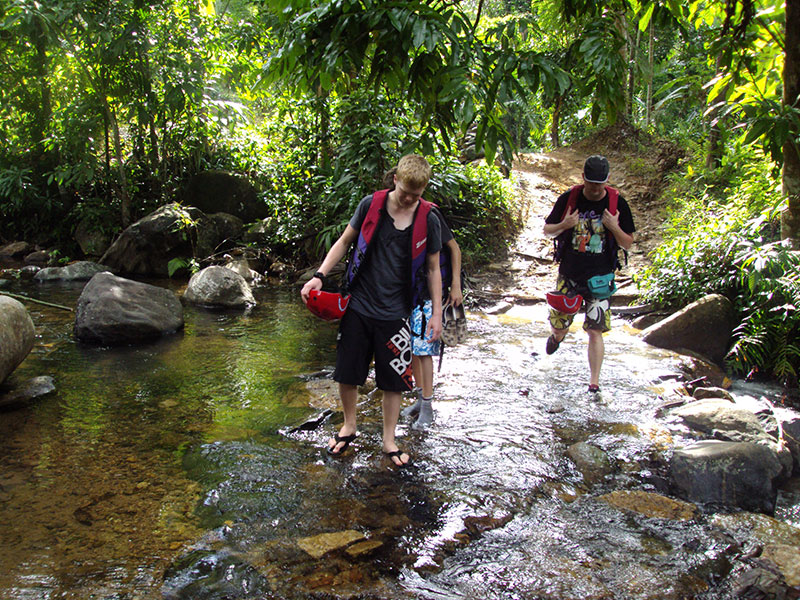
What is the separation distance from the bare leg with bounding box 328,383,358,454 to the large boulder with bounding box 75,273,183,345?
4.11 metres

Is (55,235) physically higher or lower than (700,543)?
higher

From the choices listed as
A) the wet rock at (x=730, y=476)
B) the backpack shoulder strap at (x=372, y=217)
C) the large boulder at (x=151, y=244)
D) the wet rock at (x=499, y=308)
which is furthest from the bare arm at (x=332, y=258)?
the large boulder at (x=151, y=244)

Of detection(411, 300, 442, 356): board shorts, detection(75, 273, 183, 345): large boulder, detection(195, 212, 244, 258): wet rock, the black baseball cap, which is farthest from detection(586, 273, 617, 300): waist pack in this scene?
detection(195, 212, 244, 258): wet rock

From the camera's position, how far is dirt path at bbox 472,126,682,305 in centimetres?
1021

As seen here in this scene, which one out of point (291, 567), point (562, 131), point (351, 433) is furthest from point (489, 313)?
point (562, 131)

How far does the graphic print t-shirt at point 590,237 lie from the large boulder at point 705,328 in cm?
223

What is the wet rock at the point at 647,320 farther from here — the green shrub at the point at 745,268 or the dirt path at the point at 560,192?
the dirt path at the point at 560,192

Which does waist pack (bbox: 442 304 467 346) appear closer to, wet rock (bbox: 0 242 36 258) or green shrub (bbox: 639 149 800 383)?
green shrub (bbox: 639 149 800 383)

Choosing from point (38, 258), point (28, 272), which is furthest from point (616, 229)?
point (38, 258)

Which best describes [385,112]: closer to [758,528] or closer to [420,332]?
[420,332]

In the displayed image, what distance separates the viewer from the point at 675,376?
6.03 meters

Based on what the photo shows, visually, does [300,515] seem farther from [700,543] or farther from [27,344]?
[27,344]

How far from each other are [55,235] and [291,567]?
45.4 ft

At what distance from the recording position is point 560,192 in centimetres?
1370
